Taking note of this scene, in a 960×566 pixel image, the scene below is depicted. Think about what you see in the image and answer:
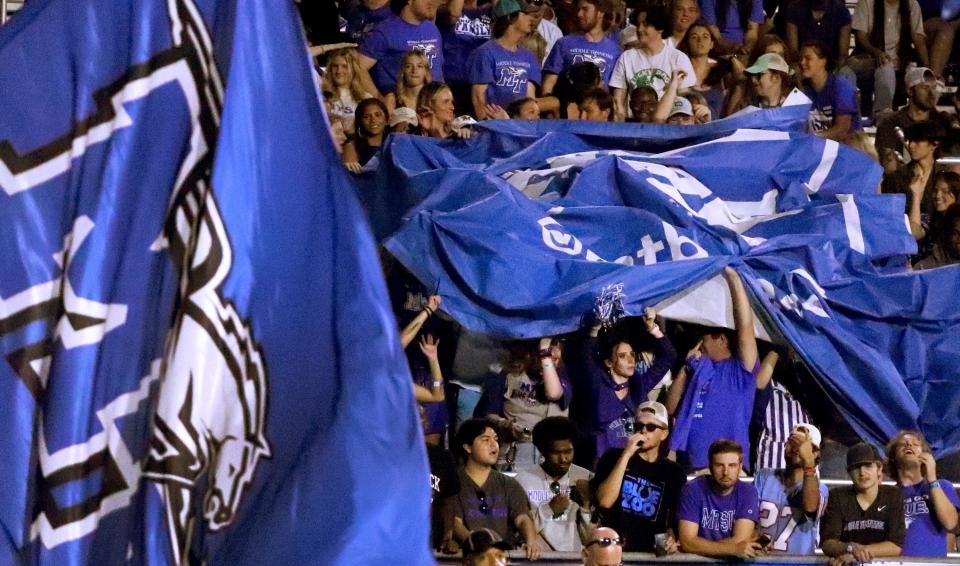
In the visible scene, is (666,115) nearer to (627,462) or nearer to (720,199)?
(720,199)

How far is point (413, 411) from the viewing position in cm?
351

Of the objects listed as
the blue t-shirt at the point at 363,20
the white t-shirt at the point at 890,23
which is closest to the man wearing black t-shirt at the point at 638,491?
the blue t-shirt at the point at 363,20

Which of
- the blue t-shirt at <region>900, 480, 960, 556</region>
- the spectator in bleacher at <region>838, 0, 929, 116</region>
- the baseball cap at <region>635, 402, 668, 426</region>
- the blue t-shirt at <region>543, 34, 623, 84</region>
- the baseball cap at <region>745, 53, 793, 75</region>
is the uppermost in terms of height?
the blue t-shirt at <region>543, 34, 623, 84</region>

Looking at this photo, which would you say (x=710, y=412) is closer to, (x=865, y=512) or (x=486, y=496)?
(x=865, y=512)

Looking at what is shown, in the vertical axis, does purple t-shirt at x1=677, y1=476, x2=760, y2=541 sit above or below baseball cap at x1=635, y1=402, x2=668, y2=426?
below

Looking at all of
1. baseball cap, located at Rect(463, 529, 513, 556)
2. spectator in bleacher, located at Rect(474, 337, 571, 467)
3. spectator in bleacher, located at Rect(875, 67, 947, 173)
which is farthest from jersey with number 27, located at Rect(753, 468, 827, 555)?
spectator in bleacher, located at Rect(875, 67, 947, 173)

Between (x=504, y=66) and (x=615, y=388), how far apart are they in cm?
263

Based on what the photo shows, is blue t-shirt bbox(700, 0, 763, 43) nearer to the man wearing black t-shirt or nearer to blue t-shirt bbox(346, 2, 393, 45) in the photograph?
blue t-shirt bbox(346, 2, 393, 45)

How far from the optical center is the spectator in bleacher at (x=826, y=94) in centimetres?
1053

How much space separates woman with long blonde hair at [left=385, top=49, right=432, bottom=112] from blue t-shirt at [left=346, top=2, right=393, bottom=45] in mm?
959

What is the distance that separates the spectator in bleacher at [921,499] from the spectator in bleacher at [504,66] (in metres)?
3.22

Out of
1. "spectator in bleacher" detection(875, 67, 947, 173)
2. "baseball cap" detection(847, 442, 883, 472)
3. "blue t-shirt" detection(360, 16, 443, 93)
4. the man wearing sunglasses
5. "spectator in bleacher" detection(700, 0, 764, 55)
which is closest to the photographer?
the man wearing sunglasses

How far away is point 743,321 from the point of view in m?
8.29

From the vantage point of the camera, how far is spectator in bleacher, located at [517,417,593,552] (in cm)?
727
